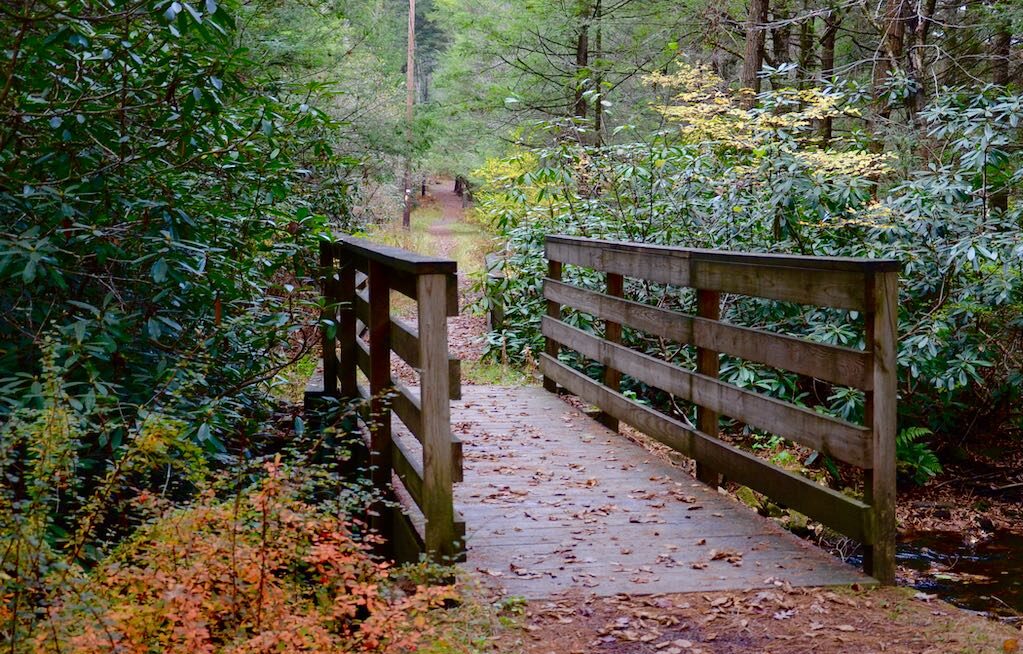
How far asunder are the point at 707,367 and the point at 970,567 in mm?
2432

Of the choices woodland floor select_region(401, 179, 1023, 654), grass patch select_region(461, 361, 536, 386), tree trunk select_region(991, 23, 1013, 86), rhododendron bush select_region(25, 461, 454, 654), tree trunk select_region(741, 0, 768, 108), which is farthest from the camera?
tree trunk select_region(741, 0, 768, 108)

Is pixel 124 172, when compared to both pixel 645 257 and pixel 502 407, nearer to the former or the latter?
pixel 645 257

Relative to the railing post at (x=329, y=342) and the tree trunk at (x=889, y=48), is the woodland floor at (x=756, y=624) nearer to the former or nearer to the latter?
the railing post at (x=329, y=342)

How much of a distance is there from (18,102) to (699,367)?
383 cm

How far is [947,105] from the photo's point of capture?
308 inches

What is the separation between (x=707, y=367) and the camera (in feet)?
17.9

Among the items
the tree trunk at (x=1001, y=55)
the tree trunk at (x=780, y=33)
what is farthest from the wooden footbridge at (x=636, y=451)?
the tree trunk at (x=780, y=33)

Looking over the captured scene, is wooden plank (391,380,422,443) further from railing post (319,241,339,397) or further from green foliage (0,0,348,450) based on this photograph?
railing post (319,241,339,397)

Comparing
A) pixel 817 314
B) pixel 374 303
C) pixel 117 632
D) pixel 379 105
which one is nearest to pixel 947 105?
pixel 817 314

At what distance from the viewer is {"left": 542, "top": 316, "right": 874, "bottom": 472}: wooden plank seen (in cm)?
411

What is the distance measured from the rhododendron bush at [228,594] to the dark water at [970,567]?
3700 mm

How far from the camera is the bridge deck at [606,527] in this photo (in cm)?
411

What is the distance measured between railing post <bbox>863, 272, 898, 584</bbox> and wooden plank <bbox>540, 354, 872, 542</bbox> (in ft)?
0.22

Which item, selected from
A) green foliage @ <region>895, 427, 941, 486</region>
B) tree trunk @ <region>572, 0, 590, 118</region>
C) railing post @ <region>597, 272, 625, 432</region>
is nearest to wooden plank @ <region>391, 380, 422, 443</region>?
railing post @ <region>597, 272, 625, 432</region>
